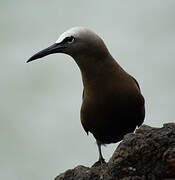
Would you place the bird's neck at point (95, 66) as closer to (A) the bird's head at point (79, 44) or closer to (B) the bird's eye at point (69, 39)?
(A) the bird's head at point (79, 44)

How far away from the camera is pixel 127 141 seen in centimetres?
526

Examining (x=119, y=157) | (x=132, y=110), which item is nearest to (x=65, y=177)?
(x=119, y=157)

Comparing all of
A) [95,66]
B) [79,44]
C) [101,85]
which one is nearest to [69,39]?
[79,44]

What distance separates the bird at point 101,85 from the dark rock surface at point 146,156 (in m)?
2.44

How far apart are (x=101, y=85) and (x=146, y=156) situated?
9.61ft

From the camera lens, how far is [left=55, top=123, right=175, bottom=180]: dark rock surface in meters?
4.97

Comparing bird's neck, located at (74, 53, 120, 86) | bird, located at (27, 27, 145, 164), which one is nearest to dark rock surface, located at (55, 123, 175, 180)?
bird, located at (27, 27, 145, 164)

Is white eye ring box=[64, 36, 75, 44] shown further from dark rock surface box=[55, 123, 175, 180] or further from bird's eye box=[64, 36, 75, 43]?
dark rock surface box=[55, 123, 175, 180]

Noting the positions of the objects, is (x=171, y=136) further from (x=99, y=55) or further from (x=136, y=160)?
(x=99, y=55)

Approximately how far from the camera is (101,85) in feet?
26.0

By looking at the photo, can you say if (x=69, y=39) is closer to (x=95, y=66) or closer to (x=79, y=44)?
(x=79, y=44)

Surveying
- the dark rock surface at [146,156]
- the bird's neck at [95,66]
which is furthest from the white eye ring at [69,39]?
the dark rock surface at [146,156]

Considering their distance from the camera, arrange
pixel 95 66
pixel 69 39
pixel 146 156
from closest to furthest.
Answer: pixel 146 156, pixel 69 39, pixel 95 66

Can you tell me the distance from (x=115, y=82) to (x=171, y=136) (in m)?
2.87
